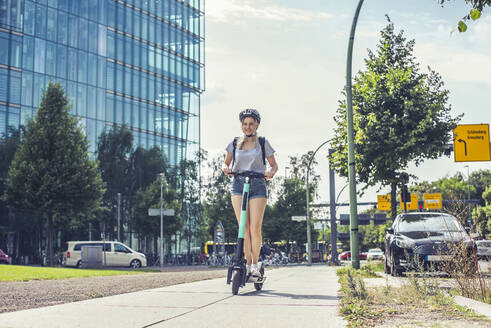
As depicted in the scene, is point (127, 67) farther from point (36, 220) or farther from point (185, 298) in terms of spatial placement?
point (185, 298)

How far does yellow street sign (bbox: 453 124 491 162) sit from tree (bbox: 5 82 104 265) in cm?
1845

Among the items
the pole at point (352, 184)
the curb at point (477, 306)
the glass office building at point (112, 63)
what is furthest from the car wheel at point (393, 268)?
the glass office building at point (112, 63)

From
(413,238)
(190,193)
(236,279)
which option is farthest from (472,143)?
(190,193)

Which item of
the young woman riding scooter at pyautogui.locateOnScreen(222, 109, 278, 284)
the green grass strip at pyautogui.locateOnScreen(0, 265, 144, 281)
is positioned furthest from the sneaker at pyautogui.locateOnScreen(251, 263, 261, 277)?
the green grass strip at pyautogui.locateOnScreen(0, 265, 144, 281)

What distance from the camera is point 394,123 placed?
1716 cm

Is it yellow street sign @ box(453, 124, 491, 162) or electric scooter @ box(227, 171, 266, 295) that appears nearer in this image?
electric scooter @ box(227, 171, 266, 295)

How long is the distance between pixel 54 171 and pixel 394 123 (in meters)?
18.5

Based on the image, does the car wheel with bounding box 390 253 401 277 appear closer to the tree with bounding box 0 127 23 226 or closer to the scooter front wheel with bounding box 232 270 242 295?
the scooter front wheel with bounding box 232 270 242 295

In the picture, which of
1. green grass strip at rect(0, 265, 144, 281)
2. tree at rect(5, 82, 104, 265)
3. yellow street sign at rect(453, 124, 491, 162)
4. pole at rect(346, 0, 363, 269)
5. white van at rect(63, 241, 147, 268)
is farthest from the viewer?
white van at rect(63, 241, 147, 268)

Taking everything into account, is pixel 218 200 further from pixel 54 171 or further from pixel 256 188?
pixel 256 188

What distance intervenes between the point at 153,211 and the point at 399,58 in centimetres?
1825

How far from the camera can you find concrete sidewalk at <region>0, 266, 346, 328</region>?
419cm

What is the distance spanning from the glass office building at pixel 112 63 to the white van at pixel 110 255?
9.84 metres

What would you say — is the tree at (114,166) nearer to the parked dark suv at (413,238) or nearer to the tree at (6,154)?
the tree at (6,154)
